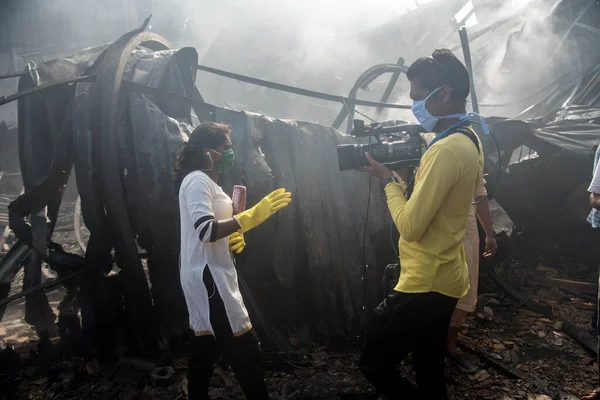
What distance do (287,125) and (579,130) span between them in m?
4.81

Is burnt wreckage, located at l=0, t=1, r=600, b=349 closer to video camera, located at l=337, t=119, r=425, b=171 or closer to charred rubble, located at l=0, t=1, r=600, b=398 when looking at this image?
charred rubble, located at l=0, t=1, r=600, b=398

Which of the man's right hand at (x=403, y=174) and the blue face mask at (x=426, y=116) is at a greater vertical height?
the blue face mask at (x=426, y=116)

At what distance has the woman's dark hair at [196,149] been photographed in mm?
2459

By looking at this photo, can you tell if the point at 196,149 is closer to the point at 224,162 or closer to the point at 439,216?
the point at 224,162

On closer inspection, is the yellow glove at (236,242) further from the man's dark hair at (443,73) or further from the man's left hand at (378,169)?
the man's dark hair at (443,73)

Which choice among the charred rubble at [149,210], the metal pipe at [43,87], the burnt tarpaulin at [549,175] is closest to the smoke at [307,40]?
the burnt tarpaulin at [549,175]

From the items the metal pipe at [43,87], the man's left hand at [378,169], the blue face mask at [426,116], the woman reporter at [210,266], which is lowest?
the woman reporter at [210,266]

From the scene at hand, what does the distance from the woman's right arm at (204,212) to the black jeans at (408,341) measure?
98cm

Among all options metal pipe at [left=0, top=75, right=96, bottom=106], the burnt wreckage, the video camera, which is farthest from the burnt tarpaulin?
metal pipe at [left=0, top=75, right=96, bottom=106]

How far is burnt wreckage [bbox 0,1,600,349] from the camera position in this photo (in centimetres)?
339

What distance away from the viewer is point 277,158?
12.8 ft

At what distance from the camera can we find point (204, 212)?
223 centimetres

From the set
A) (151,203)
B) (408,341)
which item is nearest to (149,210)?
(151,203)

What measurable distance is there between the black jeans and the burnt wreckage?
146cm
